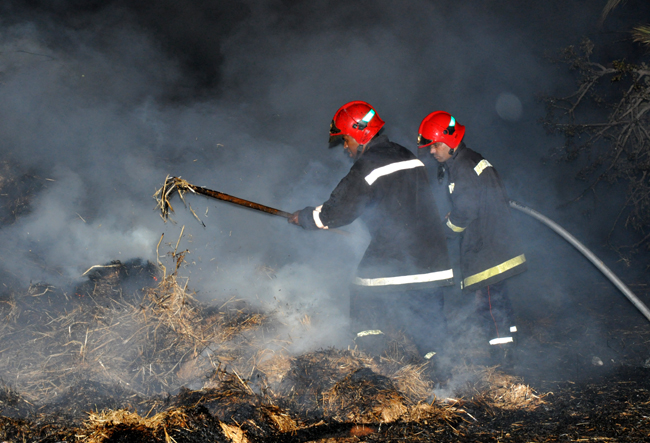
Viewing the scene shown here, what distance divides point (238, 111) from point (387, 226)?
120 inches

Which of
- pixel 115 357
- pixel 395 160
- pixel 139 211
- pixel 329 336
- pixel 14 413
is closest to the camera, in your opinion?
pixel 14 413

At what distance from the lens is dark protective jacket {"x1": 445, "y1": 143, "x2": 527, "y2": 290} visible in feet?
12.4

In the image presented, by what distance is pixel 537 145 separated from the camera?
718cm

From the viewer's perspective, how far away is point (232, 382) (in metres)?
3.18

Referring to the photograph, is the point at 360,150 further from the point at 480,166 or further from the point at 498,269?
the point at 498,269

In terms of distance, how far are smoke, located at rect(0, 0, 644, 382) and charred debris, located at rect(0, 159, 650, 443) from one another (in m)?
0.45

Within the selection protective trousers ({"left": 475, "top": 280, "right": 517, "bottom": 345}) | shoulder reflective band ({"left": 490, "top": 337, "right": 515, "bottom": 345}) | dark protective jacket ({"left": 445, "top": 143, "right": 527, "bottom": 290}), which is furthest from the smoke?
dark protective jacket ({"left": 445, "top": 143, "right": 527, "bottom": 290})

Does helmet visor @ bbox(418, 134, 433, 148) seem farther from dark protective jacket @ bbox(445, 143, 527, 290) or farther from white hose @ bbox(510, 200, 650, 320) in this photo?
white hose @ bbox(510, 200, 650, 320)

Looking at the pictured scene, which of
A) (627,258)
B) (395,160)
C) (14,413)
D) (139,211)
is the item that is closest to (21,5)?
(139,211)

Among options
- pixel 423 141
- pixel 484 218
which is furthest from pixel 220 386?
pixel 423 141

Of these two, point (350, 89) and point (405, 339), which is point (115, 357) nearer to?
point (405, 339)

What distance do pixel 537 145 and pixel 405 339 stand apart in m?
4.94

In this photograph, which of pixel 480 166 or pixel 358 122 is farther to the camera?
pixel 480 166

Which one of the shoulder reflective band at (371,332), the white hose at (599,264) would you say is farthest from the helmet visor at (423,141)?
the shoulder reflective band at (371,332)
